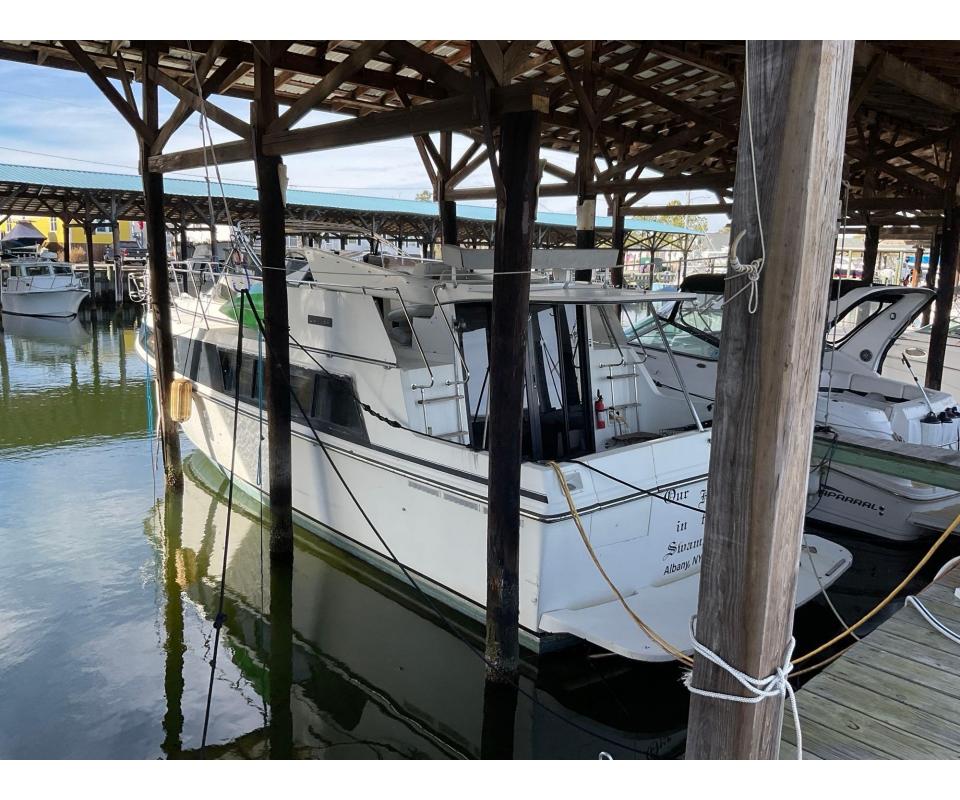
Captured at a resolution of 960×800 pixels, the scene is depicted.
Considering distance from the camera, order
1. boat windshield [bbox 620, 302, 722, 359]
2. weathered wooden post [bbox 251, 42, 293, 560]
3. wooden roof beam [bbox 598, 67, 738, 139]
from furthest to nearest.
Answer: boat windshield [bbox 620, 302, 722, 359] < wooden roof beam [bbox 598, 67, 738, 139] < weathered wooden post [bbox 251, 42, 293, 560]

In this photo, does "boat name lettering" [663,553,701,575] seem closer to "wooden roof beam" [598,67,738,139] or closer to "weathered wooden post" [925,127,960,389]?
"wooden roof beam" [598,67,738,139]

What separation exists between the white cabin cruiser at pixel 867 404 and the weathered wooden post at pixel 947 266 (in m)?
1.67

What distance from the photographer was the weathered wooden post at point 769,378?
1818 mm

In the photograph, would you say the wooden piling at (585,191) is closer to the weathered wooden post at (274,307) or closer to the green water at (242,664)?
the weathered wooden post at (274,307)

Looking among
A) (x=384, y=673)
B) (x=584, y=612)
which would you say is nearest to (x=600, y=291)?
(x=584, y=612)

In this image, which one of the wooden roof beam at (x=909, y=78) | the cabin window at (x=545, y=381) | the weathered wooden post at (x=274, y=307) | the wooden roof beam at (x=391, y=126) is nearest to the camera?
the wooden roof beam at (x=391, y=126)

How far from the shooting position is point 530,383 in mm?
5887

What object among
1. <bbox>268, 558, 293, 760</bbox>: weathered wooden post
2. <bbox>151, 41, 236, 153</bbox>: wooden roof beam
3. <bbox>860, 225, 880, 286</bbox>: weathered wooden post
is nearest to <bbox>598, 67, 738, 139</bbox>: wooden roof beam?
<bbox>151, 41, 236, 153</bbox>: wooden roof beam

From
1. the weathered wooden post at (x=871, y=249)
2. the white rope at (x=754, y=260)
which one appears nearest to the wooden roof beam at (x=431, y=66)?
the white rope at (x=754, y=260)

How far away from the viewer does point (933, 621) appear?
3.62 metres

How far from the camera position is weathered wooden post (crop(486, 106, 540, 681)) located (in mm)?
4121

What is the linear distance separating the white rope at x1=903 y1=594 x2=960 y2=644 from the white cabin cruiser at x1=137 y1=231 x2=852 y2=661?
1260mm

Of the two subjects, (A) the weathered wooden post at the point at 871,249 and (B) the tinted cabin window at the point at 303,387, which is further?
(A) the weathered wooden post at the point at 871,249
